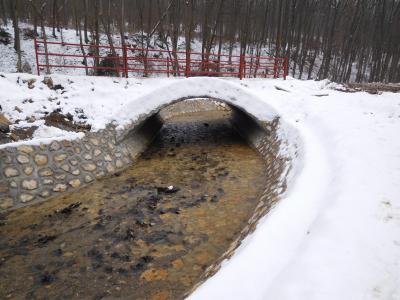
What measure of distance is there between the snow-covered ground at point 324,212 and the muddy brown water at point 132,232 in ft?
4.60

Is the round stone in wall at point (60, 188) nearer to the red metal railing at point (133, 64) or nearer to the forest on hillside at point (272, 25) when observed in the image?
the red metal railing at point (133, 64)

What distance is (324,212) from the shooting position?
374 centimetres

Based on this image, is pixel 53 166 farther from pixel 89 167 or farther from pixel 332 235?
pixel 332 235

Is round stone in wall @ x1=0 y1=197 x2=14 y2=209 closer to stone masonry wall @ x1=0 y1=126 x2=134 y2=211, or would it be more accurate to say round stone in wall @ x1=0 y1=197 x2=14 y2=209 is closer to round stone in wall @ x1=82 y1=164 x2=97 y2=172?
stone masonry wall @ x1=0 y1=126 x2=134 y2=211

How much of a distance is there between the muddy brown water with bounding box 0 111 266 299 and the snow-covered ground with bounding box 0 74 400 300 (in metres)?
1.40

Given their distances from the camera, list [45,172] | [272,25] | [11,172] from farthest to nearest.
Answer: [272,25] < [45,172] < [11,172]

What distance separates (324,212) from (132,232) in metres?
3.35

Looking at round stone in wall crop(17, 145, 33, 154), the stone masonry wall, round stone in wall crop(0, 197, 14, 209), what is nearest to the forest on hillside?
the stone masonry wall

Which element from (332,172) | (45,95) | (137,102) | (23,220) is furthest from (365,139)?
(45,95)

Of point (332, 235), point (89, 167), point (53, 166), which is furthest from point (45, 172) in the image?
point (332, 235)

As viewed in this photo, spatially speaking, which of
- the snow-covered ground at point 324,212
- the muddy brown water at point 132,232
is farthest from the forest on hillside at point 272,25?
the muddy brown water at point 132,232

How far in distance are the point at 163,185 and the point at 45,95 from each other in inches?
164

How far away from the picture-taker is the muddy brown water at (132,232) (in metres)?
4.43

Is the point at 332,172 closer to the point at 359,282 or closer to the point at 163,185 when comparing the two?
the point at 359,282
